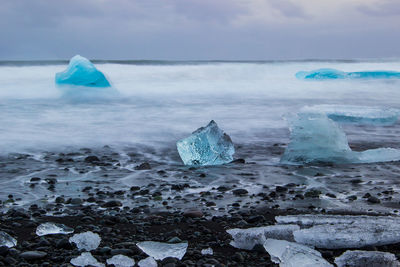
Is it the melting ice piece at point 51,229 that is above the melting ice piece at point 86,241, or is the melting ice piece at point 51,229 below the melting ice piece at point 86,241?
below

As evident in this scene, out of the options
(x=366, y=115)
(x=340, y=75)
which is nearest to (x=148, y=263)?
(x=366, y=115)

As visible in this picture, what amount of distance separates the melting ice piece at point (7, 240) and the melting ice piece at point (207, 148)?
2.10 m

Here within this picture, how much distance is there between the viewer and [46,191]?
329cm

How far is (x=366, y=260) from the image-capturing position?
1.94 meters

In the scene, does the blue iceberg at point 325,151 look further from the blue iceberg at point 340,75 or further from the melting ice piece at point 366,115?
the blue iceberg at point 340,75

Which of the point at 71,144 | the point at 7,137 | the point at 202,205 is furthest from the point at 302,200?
the point at 7,137

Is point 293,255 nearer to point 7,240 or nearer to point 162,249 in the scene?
point 162,249

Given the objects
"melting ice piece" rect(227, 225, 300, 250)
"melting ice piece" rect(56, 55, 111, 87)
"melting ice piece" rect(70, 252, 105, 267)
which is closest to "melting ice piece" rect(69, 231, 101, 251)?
"melting ice piece" rect(70, 252, 105, 267)

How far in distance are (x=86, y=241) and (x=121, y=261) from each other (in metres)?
0.26

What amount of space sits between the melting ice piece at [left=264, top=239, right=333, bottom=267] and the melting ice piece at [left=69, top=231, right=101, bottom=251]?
74 centimetres

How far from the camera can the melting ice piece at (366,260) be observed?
193cm

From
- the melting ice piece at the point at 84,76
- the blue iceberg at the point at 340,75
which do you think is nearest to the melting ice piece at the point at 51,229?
the melting ice piece at the point at 84,76

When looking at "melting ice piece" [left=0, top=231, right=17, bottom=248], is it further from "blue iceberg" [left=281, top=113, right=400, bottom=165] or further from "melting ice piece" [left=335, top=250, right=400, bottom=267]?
"blue iceberg" [left=281, top=113, right=400, bottom=165]

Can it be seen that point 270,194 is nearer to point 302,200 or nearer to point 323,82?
point 302,200
